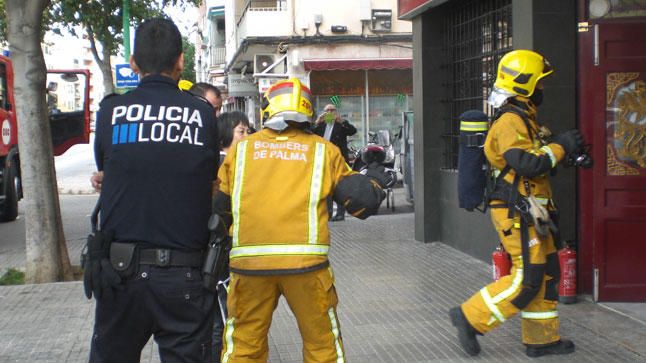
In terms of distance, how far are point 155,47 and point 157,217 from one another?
0.75m

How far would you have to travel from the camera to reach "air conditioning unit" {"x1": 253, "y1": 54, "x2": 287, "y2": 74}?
961 inches

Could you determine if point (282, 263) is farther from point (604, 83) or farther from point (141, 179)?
point (604, 83)

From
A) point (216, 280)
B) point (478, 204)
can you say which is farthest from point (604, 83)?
point (216, 280)

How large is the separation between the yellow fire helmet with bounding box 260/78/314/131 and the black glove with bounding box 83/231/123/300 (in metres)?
1.03

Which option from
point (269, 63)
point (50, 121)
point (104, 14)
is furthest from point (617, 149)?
point (269, 63)

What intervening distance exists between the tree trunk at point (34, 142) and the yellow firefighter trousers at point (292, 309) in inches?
208

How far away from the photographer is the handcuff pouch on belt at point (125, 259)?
3.60m

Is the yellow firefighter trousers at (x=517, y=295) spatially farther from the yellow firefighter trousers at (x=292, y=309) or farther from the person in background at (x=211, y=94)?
the person in background at (x=211, y=94)

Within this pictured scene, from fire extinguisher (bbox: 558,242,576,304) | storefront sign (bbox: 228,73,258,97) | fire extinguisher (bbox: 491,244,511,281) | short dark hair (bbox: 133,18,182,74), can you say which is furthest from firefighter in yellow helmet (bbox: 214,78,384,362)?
storefront sign (bbox: 228,73,258,97)

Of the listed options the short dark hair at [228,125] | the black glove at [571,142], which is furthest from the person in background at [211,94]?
the black glove at [571,142]

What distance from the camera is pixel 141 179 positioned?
361 centimetres

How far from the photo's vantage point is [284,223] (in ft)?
13.4

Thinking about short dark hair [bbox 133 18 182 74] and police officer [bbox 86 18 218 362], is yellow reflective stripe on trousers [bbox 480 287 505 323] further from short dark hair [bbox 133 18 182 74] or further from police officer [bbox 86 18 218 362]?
short dark hair [bbox 133 18 182 74]

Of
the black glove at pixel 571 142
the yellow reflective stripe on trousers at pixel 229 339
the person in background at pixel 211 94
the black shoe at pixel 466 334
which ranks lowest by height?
the black shoe at pixel 466 334
